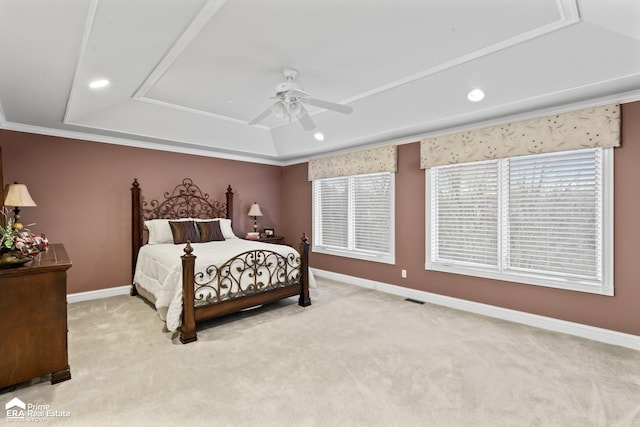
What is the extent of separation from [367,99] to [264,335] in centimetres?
300

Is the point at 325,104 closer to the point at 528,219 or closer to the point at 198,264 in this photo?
the point at 198,264

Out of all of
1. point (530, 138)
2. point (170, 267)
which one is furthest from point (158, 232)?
point (530, 138)

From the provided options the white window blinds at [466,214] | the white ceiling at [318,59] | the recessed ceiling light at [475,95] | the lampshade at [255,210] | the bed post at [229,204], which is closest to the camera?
the white ceiling at [318,59]

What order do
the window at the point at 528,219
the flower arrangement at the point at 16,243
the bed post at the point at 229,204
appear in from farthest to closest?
the bed post at the point at 229,204 < the window at the point at 528,219 < the flower arrangement at the point at 16,243

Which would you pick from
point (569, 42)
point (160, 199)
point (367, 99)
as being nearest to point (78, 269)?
A: point (160, 199)

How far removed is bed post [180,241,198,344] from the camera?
308 centimetres

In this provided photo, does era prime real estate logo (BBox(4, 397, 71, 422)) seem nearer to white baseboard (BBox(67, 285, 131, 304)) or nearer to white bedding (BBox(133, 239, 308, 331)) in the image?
white bedding (BBox(133, 239, 308, 331))

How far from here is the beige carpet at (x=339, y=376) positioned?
200cm

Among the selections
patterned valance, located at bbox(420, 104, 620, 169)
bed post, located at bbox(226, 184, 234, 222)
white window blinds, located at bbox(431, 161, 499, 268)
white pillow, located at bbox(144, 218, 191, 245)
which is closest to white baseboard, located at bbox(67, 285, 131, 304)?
white pillow, located at bbox(144, 218, 191, 245)

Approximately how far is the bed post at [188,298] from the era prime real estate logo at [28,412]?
1.10 metres

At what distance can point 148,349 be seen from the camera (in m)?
2.91

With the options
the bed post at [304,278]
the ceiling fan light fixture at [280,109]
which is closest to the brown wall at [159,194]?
the bed post at [304,278]

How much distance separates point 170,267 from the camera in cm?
347

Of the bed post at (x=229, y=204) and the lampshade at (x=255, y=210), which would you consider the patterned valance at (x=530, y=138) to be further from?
the bed post at (x=229, y=204)
